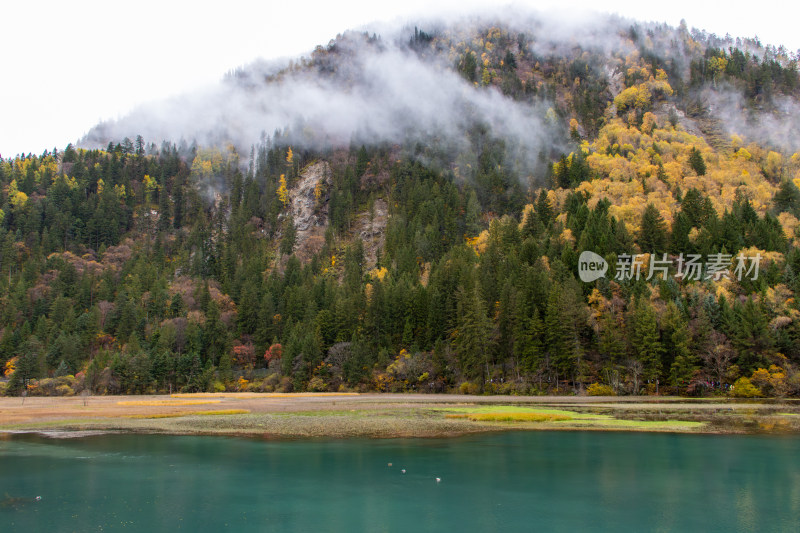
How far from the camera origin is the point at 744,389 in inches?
2899

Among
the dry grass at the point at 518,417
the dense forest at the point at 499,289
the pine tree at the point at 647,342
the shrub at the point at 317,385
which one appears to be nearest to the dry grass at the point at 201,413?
the dry grass at the point at 518,417

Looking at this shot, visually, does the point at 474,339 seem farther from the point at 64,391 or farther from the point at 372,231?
the point at 372,231

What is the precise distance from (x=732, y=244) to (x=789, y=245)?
14.6 meters

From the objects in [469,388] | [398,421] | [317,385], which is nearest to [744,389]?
[469,388]

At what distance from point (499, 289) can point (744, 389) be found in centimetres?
4411

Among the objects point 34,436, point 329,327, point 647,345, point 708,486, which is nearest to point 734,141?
point 647,345

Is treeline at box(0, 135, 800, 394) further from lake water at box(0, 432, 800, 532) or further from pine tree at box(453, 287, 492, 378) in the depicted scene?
lake water at box(0, 432, 800, 532)

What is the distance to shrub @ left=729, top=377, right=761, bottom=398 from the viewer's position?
72.8m

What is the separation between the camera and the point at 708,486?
23.2 m

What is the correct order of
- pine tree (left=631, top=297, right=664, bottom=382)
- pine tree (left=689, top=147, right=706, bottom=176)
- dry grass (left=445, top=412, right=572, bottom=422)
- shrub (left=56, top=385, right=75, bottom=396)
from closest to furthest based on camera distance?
dry grass (left=445, top=412, right=572, bottom=422) → pine tree (left=631, top=297, right=664, bottom=382) → shrub (left=56, top=385, right=75, bottom=396) → pine tree (left=689, top=147, right=706, bottom=176)

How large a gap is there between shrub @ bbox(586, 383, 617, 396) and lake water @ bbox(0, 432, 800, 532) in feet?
160

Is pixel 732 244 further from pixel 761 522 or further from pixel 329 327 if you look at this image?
pixel 761 522

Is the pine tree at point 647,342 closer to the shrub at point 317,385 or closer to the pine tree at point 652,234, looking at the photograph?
the pine tree at point 652,234

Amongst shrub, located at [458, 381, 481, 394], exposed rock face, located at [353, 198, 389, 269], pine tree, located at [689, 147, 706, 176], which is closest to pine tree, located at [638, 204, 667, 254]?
pine tree, located at [689, 147, 706, 176]
